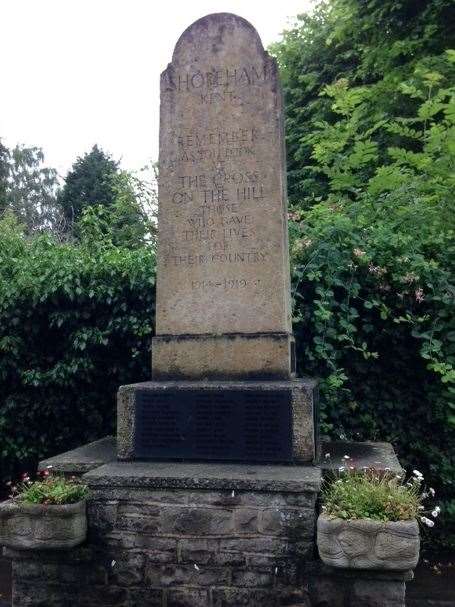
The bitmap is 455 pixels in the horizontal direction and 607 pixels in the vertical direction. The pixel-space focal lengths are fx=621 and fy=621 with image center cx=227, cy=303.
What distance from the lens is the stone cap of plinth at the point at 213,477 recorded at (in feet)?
11.9

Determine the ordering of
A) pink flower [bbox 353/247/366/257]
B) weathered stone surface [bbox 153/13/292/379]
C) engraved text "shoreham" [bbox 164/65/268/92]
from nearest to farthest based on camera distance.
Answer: weathered stone surface [bbox 153/13/292/379] < engraved text "shoreham" [bbox 164/65/268/92] < pink flower [bbox 353/247/366/257]

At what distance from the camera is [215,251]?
15.5ft

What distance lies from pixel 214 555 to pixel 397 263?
10.5 ft

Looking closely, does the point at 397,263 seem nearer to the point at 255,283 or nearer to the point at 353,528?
the point at 255,283

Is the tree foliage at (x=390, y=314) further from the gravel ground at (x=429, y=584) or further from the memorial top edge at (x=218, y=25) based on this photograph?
the memorial top edge at (x=218, y=25)

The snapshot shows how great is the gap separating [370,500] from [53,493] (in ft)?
6.17

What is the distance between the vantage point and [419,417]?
5.79 meters

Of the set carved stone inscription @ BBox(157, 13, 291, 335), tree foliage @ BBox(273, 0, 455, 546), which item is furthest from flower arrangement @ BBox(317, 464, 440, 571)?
tree foliage @ BBox(273, 0, 455, 546)

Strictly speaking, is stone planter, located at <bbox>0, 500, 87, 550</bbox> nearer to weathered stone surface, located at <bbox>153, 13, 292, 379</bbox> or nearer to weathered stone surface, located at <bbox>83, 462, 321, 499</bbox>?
weathered stone surface, located at <bbox>83, 462, 321, 499</bbox>

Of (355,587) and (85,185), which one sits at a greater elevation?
(85,185)

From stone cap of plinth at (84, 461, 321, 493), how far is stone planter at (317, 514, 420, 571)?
0.35 meters

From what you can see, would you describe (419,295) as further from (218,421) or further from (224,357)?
(218,421)

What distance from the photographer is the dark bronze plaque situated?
409 centimetres

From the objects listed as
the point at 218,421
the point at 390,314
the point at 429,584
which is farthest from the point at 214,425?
the point at 390,314
